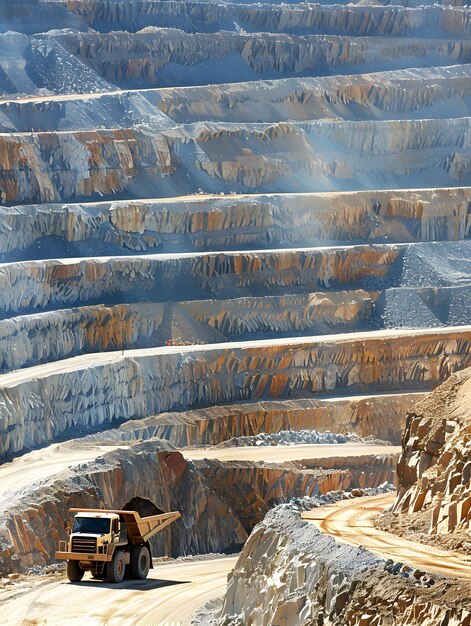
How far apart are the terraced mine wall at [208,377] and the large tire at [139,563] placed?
1760cm

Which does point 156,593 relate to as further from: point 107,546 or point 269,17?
point 269,17

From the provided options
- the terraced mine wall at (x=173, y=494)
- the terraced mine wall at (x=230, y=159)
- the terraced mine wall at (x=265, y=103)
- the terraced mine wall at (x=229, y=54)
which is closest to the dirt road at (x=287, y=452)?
the terraced mine wall at (x=173, y=494)

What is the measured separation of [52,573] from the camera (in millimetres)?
34812

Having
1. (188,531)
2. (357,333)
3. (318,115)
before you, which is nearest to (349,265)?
(357,333)

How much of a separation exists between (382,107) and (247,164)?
48.1 ft

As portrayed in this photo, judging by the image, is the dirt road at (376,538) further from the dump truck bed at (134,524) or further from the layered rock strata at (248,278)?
the layered rock strata at (248,278)

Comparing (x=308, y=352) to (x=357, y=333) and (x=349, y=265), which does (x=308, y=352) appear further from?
(x=349, y=265)

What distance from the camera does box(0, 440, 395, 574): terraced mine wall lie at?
39.0m

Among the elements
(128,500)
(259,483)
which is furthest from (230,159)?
(128,500)

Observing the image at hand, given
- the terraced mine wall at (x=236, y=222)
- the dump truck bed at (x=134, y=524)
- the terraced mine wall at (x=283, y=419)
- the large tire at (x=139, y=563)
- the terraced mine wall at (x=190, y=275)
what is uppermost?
the terraced mine wall at (x=236, y=222)

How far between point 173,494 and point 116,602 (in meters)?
16.3

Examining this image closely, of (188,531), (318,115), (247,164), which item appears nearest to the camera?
(188,531)

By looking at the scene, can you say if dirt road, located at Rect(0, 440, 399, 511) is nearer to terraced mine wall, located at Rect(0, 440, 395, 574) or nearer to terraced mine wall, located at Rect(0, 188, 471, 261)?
terraced mine wall, located at Rect(0, 440, 395, 574)

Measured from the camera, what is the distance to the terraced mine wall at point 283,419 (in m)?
57.5
